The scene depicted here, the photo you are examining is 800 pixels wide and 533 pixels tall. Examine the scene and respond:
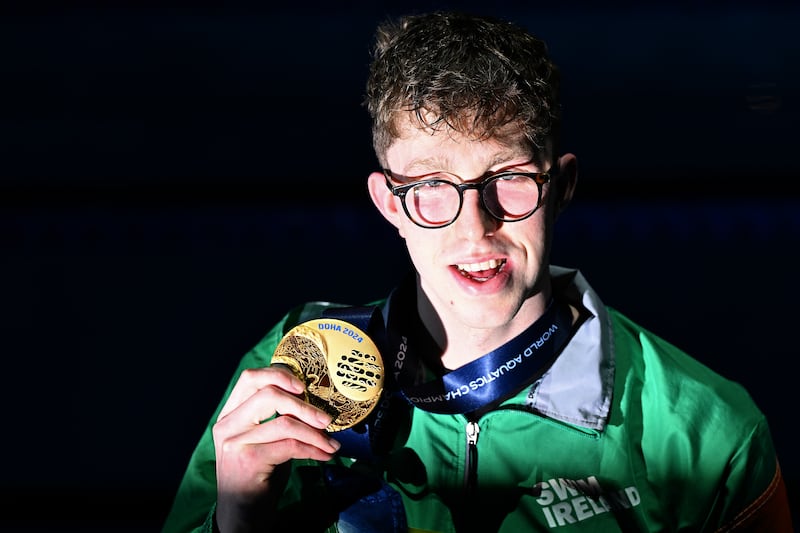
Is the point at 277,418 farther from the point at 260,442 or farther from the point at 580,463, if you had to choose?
the point at 580,463

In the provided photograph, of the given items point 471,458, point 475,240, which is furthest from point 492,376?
point 475,240

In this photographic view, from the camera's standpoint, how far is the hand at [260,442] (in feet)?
4.17

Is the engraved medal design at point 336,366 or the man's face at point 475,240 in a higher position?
the man's face at point 475,240

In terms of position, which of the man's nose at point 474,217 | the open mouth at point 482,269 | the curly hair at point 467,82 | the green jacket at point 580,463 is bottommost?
the green jacket at point 580,463

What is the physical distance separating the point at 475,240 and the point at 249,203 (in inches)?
42.0

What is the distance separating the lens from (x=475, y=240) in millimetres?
1396

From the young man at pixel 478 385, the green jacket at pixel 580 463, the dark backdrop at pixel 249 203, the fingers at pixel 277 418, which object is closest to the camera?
the fingers at pixel 277 418

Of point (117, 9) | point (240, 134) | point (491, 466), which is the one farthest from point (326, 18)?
point (491, 466)

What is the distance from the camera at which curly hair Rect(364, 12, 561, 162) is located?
1386 millimetres

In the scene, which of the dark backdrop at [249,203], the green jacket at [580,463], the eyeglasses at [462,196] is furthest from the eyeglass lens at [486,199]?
the dark backdrop at [249,203]

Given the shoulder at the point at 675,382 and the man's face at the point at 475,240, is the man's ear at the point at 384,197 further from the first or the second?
the shoulder at the point at 675,382

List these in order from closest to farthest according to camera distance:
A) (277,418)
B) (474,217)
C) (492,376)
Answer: (277,418), (474,217), (492,376)

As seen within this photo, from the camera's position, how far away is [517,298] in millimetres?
1444

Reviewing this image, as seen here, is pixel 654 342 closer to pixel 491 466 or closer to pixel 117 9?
pixel 491 466
